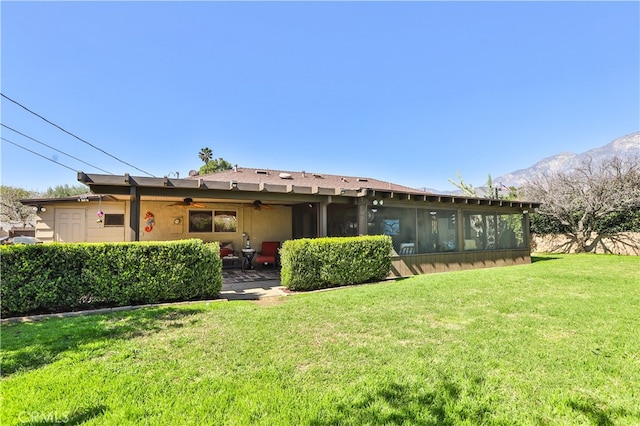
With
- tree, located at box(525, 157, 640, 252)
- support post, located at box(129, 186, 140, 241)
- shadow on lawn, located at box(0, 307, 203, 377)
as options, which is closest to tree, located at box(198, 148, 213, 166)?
support post, located at box(129, 186, 140, 241)

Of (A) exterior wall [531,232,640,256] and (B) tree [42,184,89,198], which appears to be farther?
(B) tree [42,184,89,198]

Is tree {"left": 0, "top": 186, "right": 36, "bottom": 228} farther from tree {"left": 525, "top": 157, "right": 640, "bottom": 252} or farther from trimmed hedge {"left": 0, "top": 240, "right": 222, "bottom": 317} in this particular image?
tree {"left": 525, "top": 157, "right": 640, "bottom": 252}

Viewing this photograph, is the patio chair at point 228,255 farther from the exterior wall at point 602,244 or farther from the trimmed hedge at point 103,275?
the exterior wall at point 602,244

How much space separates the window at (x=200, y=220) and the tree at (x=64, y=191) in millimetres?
30905

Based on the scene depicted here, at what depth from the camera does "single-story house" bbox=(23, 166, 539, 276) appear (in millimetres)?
9102

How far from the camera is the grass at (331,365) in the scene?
7.47 ft

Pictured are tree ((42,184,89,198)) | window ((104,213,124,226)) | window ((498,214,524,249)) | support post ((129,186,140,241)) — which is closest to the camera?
support post ((129,186,140,241))

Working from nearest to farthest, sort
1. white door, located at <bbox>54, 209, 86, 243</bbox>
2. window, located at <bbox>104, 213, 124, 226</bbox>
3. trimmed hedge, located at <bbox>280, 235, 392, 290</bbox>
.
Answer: trimmed hedge, located at <bbox>280, 235, 392, 290</bbox> → white door, located at <bbox>54, 209, 86, 243</bbox> → window, located at <bbox>104, 213, 124, 226</bbox>

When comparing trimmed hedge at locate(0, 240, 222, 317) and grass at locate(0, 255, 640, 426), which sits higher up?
trimmed hedge at locate(0, 240, 222, 317)

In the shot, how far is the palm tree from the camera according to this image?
3866cm

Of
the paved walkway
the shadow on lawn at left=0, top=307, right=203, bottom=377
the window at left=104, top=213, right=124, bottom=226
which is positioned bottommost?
the paved walkway

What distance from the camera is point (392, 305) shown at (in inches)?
221

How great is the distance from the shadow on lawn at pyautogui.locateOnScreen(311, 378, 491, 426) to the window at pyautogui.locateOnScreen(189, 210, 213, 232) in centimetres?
1038

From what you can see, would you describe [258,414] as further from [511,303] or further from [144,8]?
[144,8]
